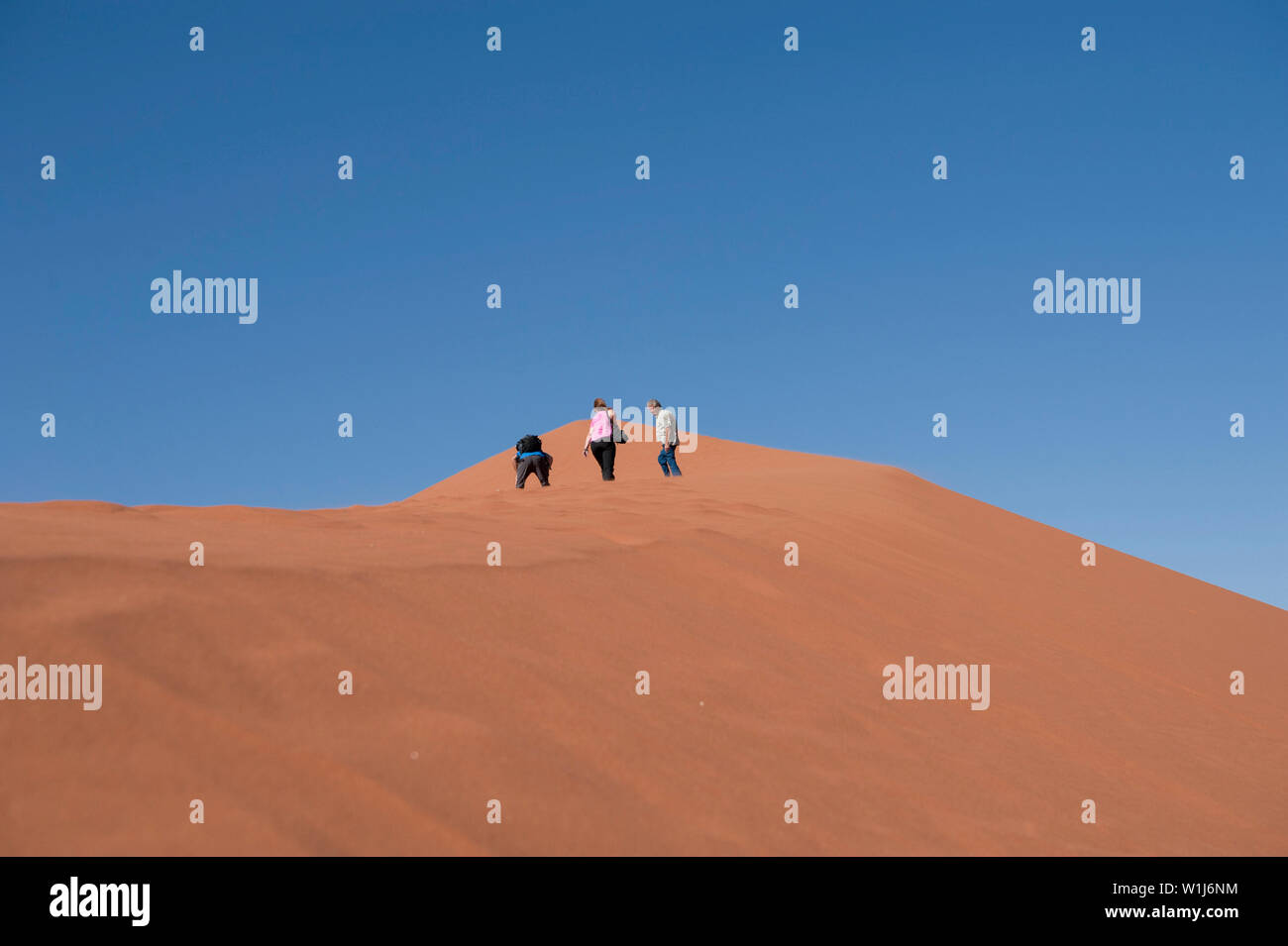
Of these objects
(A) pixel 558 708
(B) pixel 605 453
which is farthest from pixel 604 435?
(A) pixel 558 708

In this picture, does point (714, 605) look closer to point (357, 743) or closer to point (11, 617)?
point (357, 743)

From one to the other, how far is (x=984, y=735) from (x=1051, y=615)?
12.9 ft

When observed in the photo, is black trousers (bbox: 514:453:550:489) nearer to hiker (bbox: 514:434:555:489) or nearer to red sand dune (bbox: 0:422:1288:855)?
hiker (bbox: 514:434:555:489)

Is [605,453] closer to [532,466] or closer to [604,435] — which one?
[604,435]

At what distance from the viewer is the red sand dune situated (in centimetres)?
300

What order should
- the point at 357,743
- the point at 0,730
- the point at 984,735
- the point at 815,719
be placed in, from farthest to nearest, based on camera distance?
the point at 984,735 < the point at 815,719 < the point at 357,743 < the point at 0,730

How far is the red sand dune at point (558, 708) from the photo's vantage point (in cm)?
300

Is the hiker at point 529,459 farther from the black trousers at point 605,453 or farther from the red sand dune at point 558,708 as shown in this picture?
the red sand dune at point 558,708

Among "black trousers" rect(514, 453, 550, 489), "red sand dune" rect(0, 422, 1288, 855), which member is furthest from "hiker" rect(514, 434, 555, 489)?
"red sand dune" rect(0, 422, 1288, 855)

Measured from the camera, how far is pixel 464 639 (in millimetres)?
4367

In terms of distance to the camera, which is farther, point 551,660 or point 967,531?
point 967,531

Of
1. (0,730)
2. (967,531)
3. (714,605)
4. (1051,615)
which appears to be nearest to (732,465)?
(967,531)

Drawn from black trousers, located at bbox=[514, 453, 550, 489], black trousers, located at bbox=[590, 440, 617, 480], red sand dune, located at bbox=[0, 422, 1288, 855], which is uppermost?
black trousers, located at bbox=[590, 440, 617, 480]

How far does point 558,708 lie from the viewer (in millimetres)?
3967
